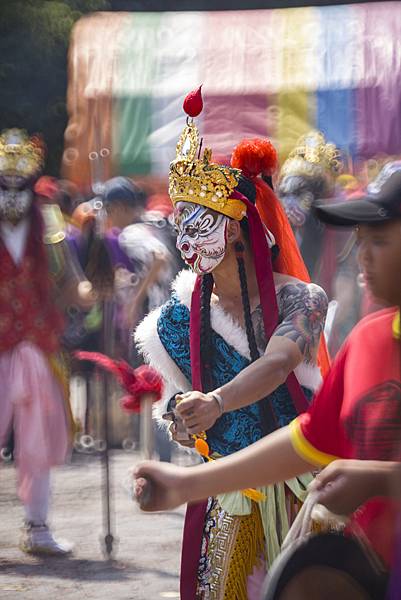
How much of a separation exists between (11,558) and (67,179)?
31.9 feet

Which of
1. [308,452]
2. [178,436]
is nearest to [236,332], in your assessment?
[178,436]

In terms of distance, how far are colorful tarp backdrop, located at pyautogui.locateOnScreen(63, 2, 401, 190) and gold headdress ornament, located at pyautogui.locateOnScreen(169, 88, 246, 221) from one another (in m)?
10.3

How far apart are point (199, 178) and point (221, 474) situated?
1754mm

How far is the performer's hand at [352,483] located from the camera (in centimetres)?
280

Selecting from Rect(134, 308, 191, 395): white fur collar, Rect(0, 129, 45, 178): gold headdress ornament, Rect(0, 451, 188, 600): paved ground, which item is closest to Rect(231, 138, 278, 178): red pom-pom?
Rect(134, 308, 191, 395): white fur collar

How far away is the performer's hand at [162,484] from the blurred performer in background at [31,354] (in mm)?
4558

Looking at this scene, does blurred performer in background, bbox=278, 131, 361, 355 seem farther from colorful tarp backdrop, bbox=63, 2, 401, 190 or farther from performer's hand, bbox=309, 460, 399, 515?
performer's hand, bbox=309, 460, 399, 515

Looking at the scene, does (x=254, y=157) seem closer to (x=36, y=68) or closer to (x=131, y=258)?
(x=131, y=258)

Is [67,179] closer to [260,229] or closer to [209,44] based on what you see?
[209,44]

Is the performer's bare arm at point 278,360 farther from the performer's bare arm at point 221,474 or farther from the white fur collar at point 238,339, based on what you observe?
the performer's bare arm at point 221,474

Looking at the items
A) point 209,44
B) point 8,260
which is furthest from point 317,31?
point 8,260

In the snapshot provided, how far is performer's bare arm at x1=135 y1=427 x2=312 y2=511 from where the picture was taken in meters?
2.98

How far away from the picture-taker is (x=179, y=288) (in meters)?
4.76

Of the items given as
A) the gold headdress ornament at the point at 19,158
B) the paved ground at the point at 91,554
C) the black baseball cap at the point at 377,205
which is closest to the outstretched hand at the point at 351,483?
the black baseball cap at the point at 377,205
